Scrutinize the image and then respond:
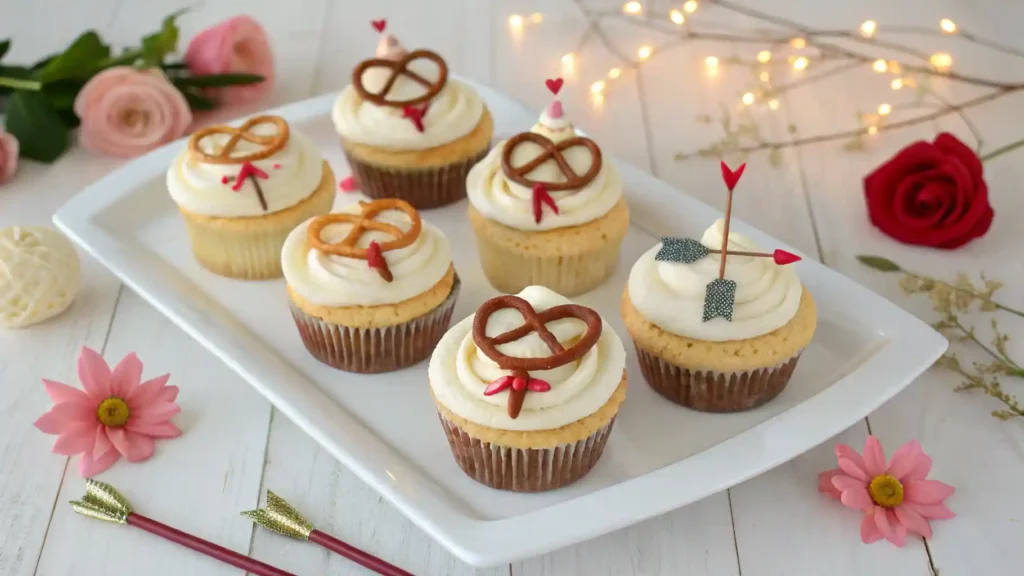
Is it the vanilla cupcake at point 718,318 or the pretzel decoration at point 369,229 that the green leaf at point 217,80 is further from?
the vanilla cupcake at point 718,318

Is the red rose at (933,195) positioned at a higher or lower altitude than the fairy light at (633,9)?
higher

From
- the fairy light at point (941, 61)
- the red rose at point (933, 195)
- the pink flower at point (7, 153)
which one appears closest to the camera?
the red rose at point (933, 195)

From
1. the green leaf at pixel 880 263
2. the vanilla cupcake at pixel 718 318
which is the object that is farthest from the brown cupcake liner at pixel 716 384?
the green leaf at pixel 880 263

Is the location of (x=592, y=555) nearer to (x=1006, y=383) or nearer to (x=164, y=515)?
(x=164, y=515)

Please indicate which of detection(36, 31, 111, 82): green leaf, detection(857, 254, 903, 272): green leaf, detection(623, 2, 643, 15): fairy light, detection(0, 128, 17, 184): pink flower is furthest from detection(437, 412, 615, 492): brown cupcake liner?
detection(623, 2, 643, 15): fairy light

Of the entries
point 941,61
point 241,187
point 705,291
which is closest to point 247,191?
point 241,187

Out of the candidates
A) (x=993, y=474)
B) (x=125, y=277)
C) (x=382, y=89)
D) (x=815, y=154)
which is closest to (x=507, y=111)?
(x=382, y=89)

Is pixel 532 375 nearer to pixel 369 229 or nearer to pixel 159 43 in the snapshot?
pixel 369 229

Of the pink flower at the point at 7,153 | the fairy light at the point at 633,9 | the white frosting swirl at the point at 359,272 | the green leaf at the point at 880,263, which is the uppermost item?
the white frosting swirl at the point at 359,272
